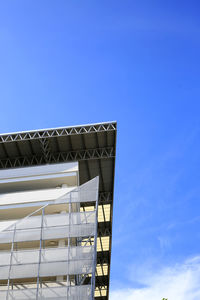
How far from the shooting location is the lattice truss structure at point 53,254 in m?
20.5

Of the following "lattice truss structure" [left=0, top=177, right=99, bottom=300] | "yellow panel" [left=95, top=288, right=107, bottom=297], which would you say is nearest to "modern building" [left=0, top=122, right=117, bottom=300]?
"lattice truss structure" [left=0, top=177, right=99, bottom=300]

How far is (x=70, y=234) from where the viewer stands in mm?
22734

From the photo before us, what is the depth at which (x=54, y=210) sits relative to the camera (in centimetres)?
2573

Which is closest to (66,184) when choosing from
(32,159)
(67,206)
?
(67,206)

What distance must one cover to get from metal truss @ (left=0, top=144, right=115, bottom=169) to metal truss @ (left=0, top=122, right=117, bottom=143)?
122 centimetres

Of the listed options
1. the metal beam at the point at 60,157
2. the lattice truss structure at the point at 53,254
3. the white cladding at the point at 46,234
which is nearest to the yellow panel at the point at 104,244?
the metal beam at the point at 60,157

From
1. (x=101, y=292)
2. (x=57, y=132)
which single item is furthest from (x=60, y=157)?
(x=101, y=292)

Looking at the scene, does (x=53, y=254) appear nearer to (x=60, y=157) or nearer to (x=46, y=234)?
(x=46, y=234)

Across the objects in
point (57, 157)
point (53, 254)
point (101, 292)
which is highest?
point (57, 157)

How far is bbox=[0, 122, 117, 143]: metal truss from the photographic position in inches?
1174

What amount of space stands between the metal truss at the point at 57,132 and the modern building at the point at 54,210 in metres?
0.08

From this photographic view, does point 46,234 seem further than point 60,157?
No

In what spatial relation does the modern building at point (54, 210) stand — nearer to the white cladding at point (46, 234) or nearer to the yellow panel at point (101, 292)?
the white cladding at point (46, 234)

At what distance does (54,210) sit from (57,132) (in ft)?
22.3
